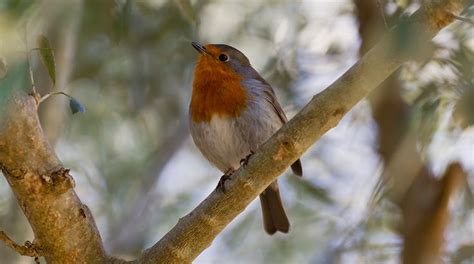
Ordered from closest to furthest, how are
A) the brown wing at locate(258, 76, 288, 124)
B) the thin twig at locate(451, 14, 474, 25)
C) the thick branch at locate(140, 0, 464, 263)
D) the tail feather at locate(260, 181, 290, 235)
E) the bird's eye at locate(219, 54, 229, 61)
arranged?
the thin twig at locate(451, 14, 474, 25) → the thick branch at locate(140, 0, 464, 263) → the brown wing at locate(258, 76, 288, 124) → the tail feather at locate(260, 181, 290, 235) → the bird's eye at locate(219, 54, 229, 61)

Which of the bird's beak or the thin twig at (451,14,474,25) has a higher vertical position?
the bird's beak

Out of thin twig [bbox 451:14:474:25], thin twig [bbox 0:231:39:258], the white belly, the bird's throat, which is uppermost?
the bird's throat

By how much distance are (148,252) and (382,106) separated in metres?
2.00

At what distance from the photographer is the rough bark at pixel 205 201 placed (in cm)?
276

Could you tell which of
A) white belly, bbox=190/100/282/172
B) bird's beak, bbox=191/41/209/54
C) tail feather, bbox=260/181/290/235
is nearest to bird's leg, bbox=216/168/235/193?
white belly, bbox=190/100/282/172

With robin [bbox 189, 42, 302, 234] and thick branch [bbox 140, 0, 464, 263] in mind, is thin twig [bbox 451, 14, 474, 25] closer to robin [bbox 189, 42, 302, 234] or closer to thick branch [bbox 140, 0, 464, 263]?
thick branch [bbox 140, 0, 464, 263]

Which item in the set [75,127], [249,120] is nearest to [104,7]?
[249,120]

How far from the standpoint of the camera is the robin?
4617 millimetres

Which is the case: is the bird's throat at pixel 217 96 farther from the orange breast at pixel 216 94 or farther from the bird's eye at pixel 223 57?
the bird's eye at pixel 223 57

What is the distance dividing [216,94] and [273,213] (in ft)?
2.77

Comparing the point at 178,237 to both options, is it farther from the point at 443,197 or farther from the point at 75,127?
the point at 75,127

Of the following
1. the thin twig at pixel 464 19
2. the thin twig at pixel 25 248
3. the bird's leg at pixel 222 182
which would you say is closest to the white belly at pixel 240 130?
the bird's leg at pixel 222 182

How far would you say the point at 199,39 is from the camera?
5.58 metres

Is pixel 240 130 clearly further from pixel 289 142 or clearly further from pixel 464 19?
pixel 464 19
